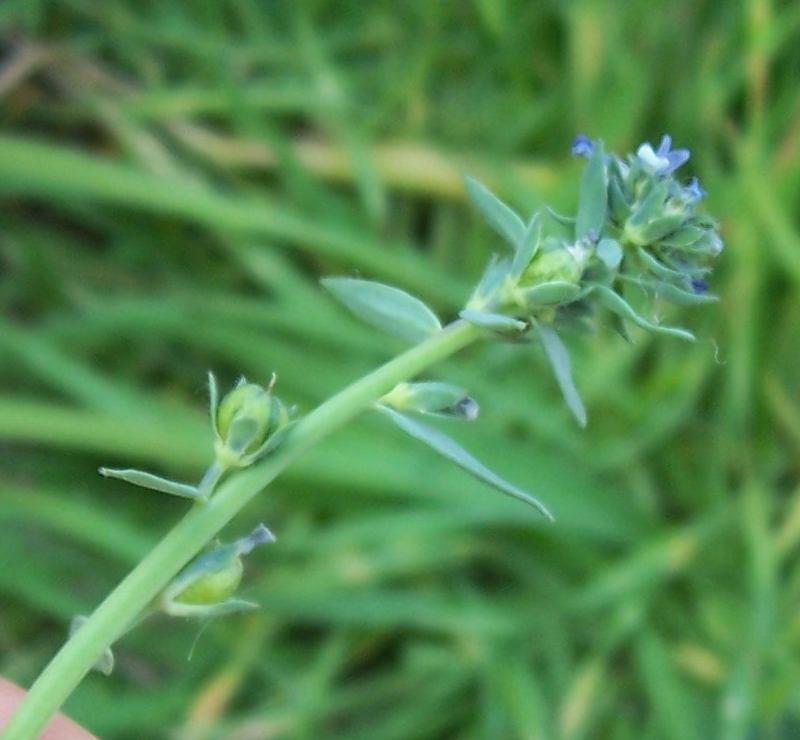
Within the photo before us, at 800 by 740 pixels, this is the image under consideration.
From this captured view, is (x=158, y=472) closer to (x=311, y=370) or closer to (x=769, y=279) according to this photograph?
(x=311, y=370)

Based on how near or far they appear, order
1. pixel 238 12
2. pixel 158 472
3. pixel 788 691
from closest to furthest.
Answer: pixel 788 691 < pixel 158 472 < pixel 238 12

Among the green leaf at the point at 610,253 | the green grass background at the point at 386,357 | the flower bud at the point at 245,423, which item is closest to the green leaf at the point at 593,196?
the green leaf at the point at 610,253

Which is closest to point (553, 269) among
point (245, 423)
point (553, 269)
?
point (553, 269)

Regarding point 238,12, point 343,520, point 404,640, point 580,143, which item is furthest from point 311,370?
point 580,143

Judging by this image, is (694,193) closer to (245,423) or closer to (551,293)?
(551,293)

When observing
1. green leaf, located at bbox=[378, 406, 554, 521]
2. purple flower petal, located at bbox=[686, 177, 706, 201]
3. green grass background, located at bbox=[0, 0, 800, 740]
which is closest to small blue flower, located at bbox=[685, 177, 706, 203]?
purple flower petal, located at bbox=[686, 177, 706, 201]

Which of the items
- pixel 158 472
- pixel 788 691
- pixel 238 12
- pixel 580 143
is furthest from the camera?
pixel 238 12

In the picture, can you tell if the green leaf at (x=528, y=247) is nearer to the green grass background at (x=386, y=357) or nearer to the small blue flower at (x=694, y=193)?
the small blue flower at (x=694, y=193)
